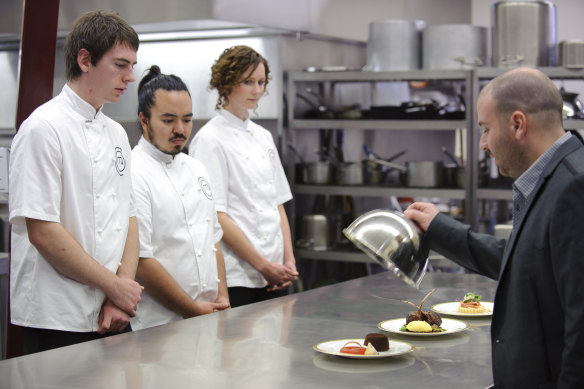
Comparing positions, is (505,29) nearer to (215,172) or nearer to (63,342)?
(215,172)

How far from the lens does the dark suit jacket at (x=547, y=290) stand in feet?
5.02

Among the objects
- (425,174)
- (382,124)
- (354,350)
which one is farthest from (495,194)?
(354,350)

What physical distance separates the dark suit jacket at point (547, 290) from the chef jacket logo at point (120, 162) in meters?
1.32

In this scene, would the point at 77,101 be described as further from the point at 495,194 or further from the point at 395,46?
the point at 395,46

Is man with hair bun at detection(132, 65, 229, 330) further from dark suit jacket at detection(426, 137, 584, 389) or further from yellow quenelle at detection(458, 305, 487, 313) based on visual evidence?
dark suit jacket at detection(426, 137, 584, 389)

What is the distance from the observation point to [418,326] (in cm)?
210

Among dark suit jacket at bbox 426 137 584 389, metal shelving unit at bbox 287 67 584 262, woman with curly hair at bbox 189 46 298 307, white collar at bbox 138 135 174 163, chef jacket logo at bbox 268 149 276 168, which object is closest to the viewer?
dark suit jacket at bbox 426 137 584 389

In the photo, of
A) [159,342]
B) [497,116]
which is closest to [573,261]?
[497,116]

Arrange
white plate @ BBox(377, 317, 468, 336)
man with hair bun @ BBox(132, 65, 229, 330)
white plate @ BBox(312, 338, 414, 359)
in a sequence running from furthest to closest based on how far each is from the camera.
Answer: man with hair bun @ BBox(132, 65, 229, 330) < white plate @ BBox(377, 317, 468, 336) < white plate @ BBox(312, 338, 414, 359)

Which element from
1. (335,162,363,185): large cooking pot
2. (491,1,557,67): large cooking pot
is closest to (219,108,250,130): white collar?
(335,162,363,185): large cooking pot

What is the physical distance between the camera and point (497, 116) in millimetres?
1723

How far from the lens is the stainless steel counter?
5.57 feet

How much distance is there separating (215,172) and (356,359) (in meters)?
1.70

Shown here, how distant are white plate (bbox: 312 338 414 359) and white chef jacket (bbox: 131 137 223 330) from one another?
2.95 feet
